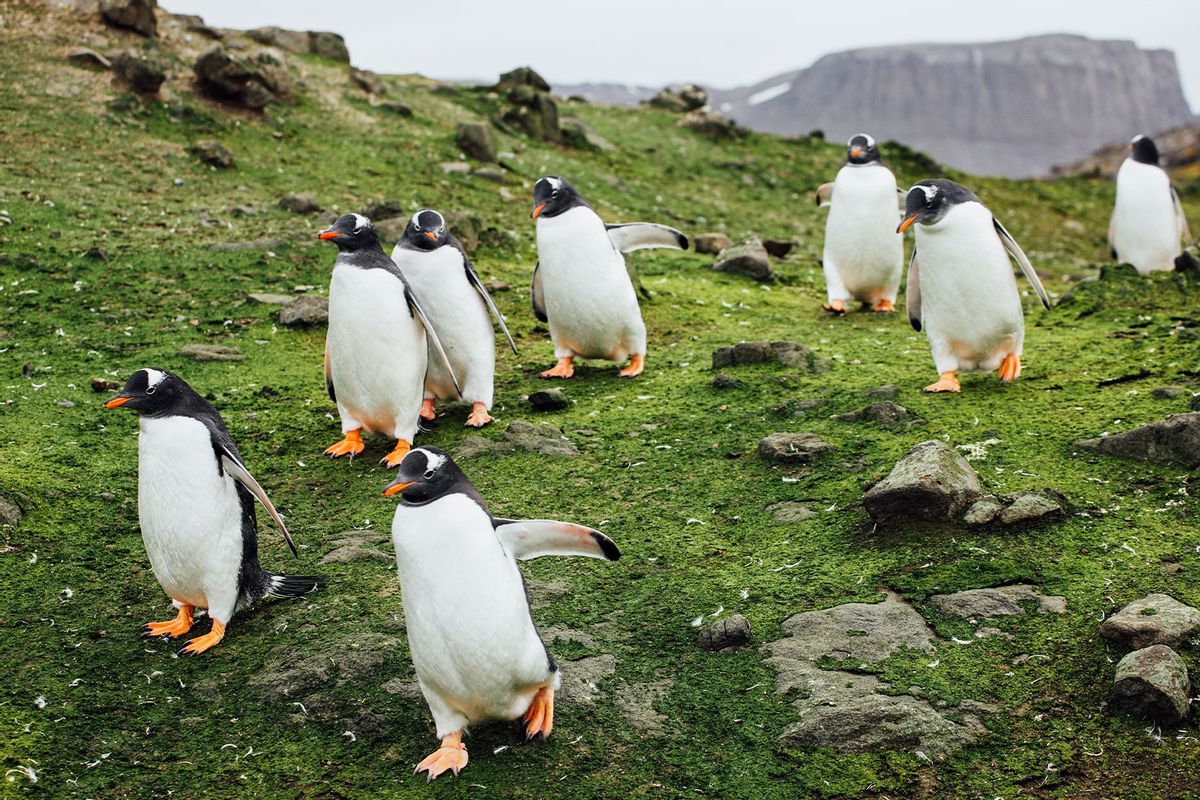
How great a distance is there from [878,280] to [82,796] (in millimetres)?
7910

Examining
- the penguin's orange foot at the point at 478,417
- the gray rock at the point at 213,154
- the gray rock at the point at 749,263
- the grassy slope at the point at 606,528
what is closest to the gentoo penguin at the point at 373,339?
the grassy slope at the point at 606,528

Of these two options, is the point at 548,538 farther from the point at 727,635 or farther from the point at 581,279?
the point at 581,279

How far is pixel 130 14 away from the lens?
50.7 ft

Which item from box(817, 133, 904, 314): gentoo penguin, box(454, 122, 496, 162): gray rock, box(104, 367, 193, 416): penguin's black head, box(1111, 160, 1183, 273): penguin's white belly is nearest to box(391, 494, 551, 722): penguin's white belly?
box(104, 367, 193, 416): penguin's black head

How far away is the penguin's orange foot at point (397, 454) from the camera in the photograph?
21.7ft

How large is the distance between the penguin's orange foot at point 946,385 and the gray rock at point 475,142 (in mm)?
9240

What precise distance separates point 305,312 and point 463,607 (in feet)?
18.6

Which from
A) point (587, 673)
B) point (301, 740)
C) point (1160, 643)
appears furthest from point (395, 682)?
point (1160, 643)

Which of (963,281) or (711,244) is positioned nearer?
(963,281)

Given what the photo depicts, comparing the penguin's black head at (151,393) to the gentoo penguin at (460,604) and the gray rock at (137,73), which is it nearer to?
the gentoo penguin at (460,604)

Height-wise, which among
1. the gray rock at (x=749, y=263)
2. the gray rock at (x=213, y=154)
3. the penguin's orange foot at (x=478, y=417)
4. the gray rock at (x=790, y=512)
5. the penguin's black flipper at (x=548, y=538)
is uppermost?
the gray rock at (x=213, y=154)

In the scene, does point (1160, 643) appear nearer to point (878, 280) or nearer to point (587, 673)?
point (587, 673)

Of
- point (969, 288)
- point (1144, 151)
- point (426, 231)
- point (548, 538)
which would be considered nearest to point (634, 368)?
point (426, 231)

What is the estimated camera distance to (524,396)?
26.1 ft
